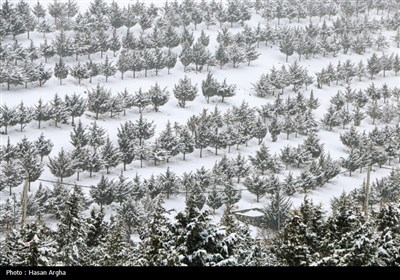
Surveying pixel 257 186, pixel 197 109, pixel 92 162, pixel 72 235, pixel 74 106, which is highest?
pixel 72 235

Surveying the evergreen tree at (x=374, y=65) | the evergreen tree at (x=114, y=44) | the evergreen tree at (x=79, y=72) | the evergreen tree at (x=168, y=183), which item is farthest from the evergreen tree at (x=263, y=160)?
the evergreen tree at (x=374, y=65)

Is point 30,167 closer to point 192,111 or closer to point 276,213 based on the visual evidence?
point 276,213

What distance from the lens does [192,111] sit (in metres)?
49.6

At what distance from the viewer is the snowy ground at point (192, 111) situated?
4006 centimetres

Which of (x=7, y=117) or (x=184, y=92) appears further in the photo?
(x=184, y=92)

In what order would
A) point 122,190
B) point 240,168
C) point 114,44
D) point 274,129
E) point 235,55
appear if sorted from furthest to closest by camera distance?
point 235,55 → point 114,44 → point 274,129 → point 240,168 → point 122,190

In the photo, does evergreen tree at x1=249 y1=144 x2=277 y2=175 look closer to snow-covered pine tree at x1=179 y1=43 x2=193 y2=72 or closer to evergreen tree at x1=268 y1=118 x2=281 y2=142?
evergreen tree at x1=268 y1=118 x2=281 y2=142

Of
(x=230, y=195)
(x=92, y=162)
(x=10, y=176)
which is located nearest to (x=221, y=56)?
(x=230, y=195)

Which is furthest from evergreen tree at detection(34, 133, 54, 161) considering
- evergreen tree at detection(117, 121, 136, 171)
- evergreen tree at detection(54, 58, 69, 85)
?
evergreen tree at detection(54, 58, 69, 85)

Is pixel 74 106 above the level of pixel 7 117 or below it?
above

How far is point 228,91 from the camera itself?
171 ft

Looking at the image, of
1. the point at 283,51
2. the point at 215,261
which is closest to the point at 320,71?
the point at 283,51

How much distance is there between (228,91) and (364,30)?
3517 cm

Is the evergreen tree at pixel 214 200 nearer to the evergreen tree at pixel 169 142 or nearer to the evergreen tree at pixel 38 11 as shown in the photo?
the evergreen tree at pixel 169 142
